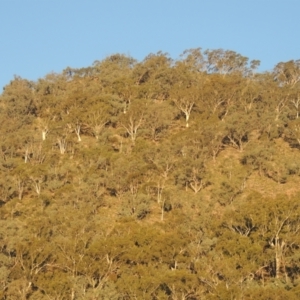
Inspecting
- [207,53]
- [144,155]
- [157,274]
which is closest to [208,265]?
[157,274]

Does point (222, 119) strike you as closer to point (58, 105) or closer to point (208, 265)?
point (58, 105)

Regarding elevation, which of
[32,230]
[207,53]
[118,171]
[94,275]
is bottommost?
[94,275]

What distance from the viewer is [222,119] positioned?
94062mm

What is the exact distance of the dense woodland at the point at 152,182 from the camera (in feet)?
167

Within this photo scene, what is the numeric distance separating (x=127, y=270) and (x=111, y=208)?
69.4 ft

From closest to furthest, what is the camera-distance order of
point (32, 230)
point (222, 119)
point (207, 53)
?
point (32, 230), point (222, 119), point (207, 53)

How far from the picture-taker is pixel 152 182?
2884 inches

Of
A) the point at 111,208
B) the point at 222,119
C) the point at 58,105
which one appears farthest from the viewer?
the point at 58,105

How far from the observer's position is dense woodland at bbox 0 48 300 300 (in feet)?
167

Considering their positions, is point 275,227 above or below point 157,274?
above

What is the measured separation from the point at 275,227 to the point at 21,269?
22972 millimetres

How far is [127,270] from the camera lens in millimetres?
51781

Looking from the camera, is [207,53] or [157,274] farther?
[207,53]

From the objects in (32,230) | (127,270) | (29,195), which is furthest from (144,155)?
(127,270)
